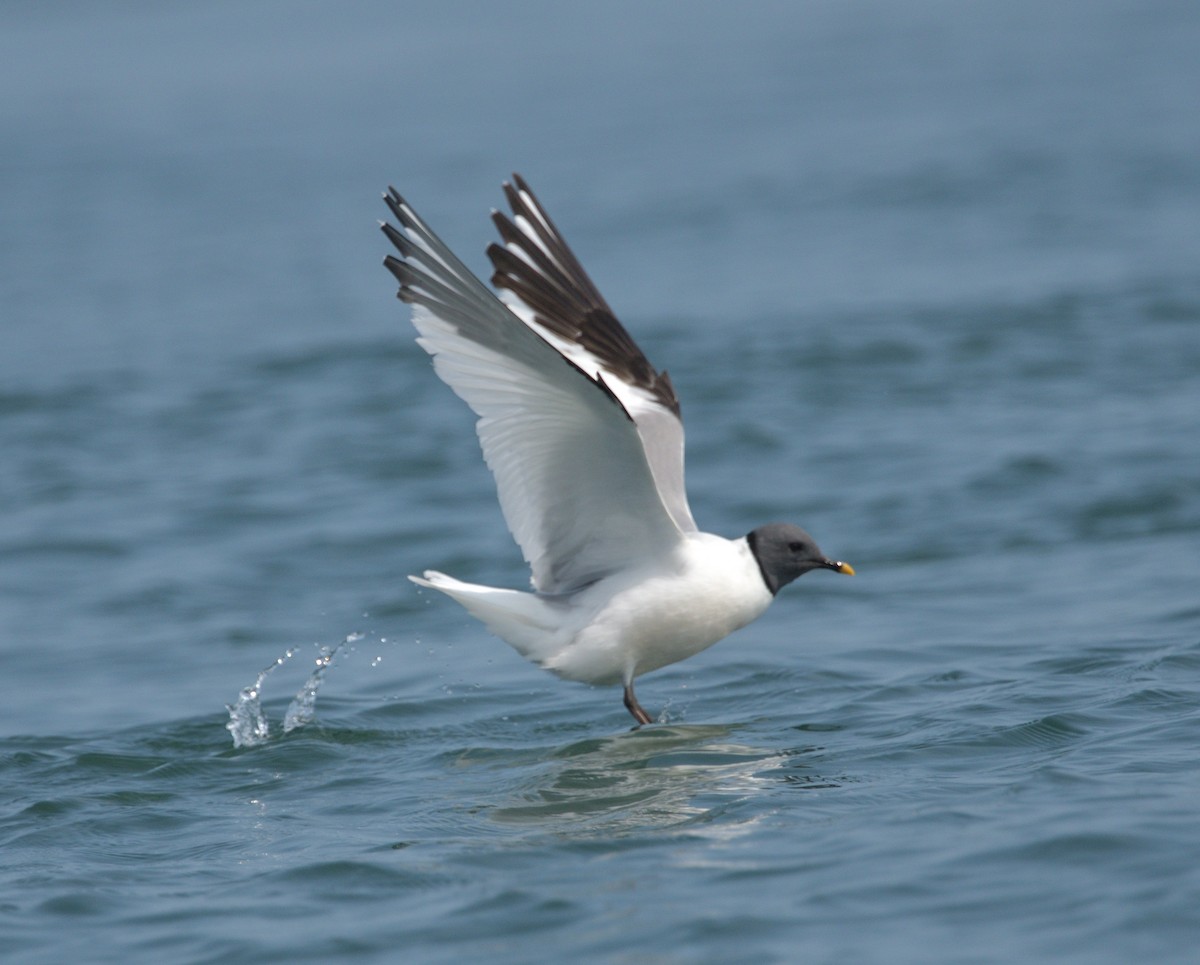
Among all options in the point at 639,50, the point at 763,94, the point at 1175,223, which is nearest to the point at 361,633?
the point at 1175,223

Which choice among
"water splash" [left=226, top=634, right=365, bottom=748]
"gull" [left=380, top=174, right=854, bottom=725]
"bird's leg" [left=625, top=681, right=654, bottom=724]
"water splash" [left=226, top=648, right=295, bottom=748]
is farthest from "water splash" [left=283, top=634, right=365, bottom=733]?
"bird's leg" [left=625, top=681, right=654, bottom=724]

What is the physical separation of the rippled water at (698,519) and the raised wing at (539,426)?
88 centimetres

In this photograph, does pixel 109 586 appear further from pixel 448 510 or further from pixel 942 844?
pixel 942 844

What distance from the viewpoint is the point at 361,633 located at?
10.1 metres

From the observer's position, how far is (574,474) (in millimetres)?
7207

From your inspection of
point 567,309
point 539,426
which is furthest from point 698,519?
point 539,426

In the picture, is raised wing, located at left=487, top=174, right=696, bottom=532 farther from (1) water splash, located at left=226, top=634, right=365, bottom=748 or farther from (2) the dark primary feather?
(1) water splash, located at left=226, top=634, right=365, bottom=748

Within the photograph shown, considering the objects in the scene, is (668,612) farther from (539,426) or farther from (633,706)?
(539,426)

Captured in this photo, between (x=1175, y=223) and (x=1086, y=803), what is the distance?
15.0 metres

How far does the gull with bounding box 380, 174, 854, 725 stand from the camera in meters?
6.75

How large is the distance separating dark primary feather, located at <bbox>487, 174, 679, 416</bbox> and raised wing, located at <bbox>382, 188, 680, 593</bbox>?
3.31ft

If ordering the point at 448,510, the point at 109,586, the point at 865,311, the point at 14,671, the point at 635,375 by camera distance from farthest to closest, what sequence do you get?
the point at 865,311, the point at 448,510, the point at 109,586, the point at 14,671, the point at 635,375

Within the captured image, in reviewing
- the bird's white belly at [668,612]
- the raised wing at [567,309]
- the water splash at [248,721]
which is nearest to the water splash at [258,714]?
the water splash at [248,721]

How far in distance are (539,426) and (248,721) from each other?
2159 millimetres
